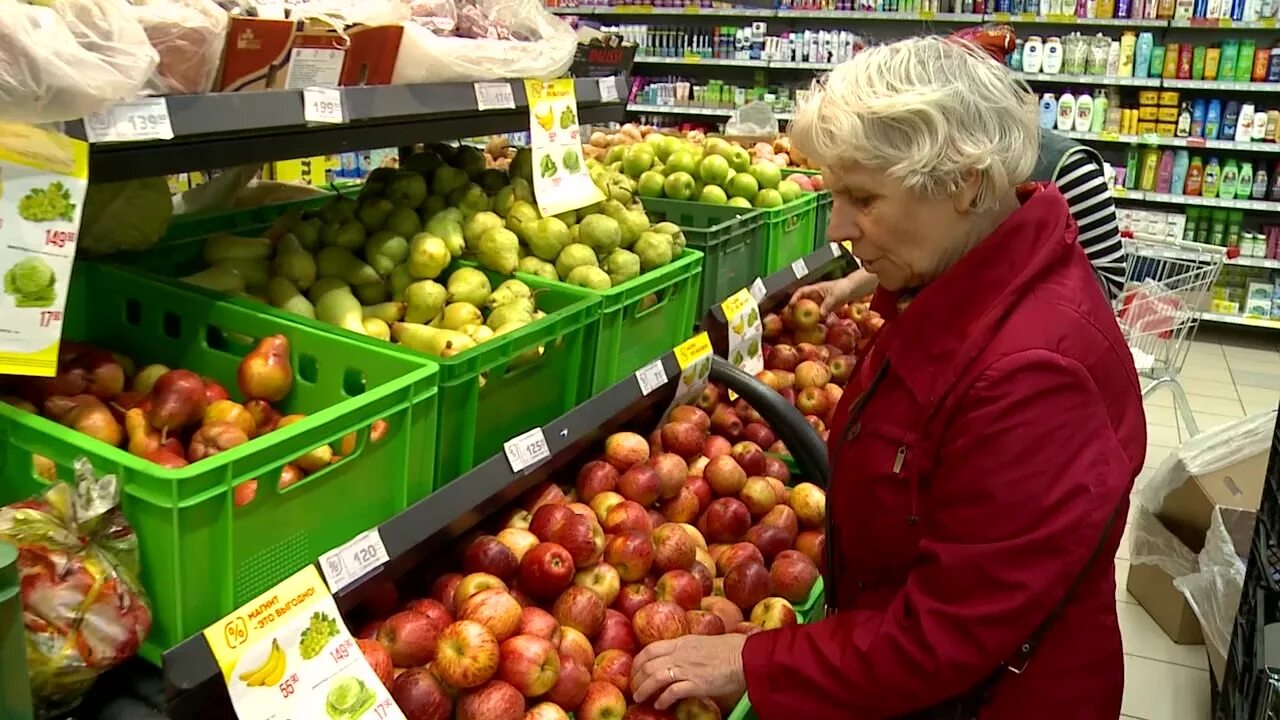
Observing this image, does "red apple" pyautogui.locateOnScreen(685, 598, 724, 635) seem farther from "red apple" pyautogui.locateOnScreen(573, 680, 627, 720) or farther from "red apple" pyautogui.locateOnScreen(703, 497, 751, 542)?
"red apple" pyautogui.locateOnScreen(703, 497, 751, 542)

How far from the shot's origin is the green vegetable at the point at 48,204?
109 centimetres

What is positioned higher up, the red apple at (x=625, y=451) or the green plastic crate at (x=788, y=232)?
the green plastic crate at (x=788, y=232)

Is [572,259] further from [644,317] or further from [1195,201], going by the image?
[1195,201]

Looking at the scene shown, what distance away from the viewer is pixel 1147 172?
7043 millimetres

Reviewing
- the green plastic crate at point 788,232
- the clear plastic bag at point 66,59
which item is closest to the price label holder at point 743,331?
the green plastic crate at point 788,232

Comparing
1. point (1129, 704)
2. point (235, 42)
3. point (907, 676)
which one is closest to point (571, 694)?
point (907, 676)

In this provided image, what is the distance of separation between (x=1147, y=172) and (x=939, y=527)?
22.0 ft

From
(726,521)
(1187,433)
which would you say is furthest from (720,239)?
(1187,433)

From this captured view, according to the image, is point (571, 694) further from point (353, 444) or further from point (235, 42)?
point (235, 42)

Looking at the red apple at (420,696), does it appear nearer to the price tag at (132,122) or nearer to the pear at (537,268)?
the price tag at (132,122)

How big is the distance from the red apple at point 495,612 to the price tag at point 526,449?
0.19m

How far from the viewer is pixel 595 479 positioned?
1.94 metres

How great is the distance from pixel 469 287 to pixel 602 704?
798 millimetres

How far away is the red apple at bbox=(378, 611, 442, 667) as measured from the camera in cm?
143
